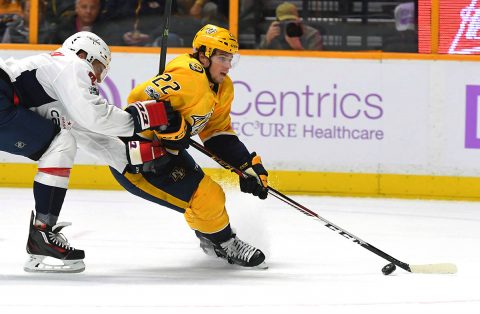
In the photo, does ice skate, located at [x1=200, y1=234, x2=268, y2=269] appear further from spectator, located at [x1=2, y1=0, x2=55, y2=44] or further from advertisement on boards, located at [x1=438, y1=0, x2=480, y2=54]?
spectator, located at [x1=2, y1=0, x2=55, y2=44]

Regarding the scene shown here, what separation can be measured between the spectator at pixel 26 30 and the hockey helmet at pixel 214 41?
2816mm

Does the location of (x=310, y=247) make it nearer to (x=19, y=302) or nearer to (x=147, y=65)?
(x=19, y=302)

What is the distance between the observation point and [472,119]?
6160mm

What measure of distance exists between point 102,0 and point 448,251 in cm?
303

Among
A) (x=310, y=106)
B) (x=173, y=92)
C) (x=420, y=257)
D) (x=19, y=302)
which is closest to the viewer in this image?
(x=19, y=302)

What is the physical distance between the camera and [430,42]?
630 centimetres

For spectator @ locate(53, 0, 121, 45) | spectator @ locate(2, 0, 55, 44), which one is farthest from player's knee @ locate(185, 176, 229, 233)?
spectator @ locate(2, 0, 55, 44)

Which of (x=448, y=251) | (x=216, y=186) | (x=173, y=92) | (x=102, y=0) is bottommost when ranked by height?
(x=448, y=251)

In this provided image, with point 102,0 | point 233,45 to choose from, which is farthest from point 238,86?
point 233,45

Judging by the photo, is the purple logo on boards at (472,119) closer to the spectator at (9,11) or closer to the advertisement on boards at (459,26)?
the advertisement on boards at (459,26)

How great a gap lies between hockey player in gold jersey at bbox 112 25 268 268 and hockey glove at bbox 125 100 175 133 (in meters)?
0.09

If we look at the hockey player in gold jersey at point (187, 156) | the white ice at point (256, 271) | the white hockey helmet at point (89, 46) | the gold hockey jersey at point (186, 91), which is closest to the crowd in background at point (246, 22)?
the white ice at point (256, 271)

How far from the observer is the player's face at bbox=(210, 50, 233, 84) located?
3.95 metres

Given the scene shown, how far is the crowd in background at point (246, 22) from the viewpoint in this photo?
6.32 metres
